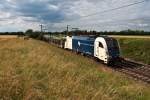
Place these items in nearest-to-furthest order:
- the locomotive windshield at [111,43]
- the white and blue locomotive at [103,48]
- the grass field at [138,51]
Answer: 1. the white and blue locomotive at [103,48]
2. the locomotive windshield at [111,43]
3. the grass field at [138,51]

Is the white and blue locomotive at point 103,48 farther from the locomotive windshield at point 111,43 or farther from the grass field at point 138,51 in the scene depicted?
the grass field at point 138,51

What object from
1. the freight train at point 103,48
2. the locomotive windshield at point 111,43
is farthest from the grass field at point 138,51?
the freight train at point 103,48

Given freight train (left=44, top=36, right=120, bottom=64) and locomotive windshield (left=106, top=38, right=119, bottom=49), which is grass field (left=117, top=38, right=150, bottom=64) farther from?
freight train (left=44, top=36, right=120, bottom=64)

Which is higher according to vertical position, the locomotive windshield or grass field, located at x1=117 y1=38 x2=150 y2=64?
the locomotive windshield

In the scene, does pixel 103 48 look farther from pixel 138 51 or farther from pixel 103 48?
pixel 138 51

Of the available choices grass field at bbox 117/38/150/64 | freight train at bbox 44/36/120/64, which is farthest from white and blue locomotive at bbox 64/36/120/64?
grass field at bbox 117/38/150/64

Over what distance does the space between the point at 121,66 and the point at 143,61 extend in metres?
6.06

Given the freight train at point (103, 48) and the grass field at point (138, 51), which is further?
the grass field at point (138, 51)

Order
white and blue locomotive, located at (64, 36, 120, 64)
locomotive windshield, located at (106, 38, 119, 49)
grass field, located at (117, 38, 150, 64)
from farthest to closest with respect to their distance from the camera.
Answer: grass field, located at (117, 38, 150, 64) < locomotive windshield, located at (106, 38, 119, 49) < white and blue locomotive, located at (64, 36, 120, 64)

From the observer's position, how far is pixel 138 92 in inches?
565

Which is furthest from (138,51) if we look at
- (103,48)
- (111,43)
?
(103,48)

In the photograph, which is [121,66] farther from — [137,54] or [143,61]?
[137,54]

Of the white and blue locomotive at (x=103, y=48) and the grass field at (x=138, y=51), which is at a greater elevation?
the white and blue locomotive at (x=103, y=48)

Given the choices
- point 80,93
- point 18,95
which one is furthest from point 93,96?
point 18,95
